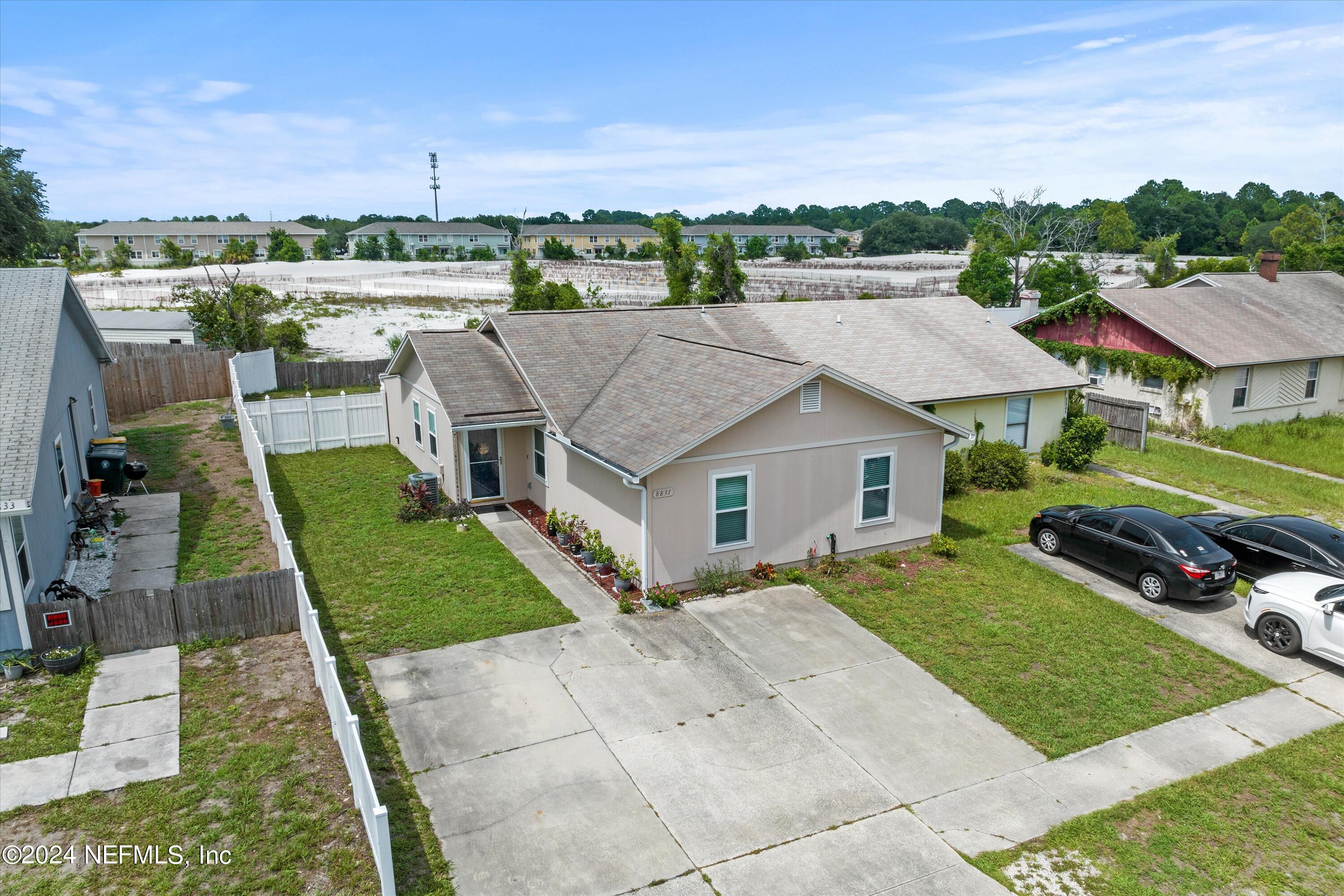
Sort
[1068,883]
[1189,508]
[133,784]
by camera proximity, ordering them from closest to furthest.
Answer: [1068,883] → [133,784] → [1189,508]

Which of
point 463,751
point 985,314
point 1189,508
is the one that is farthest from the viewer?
point 985,314

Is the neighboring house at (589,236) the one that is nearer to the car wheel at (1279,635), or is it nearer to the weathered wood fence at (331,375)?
the weathered wood fence at (331,375)

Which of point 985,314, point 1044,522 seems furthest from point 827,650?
point 985,314

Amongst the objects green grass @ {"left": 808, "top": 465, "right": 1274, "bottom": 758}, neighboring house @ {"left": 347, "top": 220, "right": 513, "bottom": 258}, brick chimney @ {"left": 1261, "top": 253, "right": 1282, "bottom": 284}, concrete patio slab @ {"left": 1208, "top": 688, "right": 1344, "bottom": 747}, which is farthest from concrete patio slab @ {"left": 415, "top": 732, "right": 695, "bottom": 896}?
neighboring house @ {"left": 347, "top": 220, "right": 513, "bottom": 258}

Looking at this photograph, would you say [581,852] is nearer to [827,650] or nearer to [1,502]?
[827,650]

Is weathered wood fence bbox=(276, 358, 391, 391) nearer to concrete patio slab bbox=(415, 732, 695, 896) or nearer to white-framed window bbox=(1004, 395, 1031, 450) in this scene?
white-framed window bbox=(1004, 395, 1031, 450)

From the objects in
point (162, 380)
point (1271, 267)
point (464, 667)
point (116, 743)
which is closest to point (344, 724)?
point (464, 667)
